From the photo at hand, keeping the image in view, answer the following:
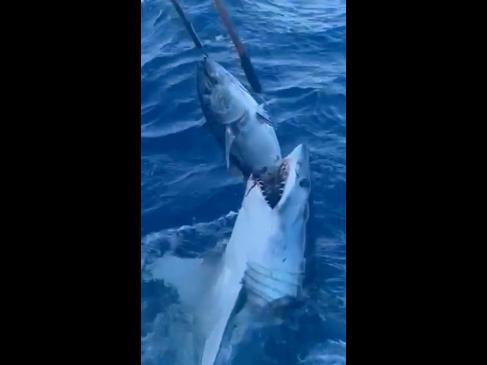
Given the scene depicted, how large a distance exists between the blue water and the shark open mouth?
56 mm

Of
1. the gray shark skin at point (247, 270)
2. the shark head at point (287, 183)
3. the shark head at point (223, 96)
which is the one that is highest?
the shark head at point (223, 96)

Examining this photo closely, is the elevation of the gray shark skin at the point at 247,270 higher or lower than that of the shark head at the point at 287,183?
lower

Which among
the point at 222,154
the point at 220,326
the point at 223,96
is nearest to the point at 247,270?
the point at 220,326

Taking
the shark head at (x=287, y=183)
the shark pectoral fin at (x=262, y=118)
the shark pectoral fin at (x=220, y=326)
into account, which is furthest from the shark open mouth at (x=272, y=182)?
the shark pectoral fin at (x=220, y=326)

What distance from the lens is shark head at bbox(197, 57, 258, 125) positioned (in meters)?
1.78

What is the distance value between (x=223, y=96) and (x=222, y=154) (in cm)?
15

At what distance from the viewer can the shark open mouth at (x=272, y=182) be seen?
1.74 m

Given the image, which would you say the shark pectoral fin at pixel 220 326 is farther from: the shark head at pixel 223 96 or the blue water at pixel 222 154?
the shark head at pixel 223 96

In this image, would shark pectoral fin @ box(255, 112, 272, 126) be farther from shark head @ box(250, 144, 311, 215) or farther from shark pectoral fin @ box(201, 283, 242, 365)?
shark pectoral fin @ box(201, 283, 242, 365)

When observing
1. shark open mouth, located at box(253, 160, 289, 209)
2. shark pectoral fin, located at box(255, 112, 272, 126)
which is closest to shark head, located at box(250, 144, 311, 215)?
shark open mouth, located at box(253, 160, 289, 209)

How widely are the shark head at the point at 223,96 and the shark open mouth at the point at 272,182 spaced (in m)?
0.16

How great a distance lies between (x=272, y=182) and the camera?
1748 millimetres

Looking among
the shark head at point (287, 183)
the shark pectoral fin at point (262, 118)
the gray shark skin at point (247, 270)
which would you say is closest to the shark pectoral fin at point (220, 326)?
the gray shark skin at point (247, 270)
